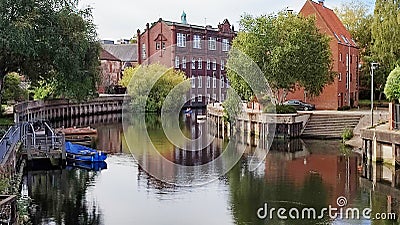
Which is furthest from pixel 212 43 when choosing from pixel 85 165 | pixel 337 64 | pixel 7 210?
pixel 7 210

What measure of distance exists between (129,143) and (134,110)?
1130 inches

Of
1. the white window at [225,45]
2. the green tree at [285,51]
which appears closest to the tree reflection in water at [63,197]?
the green tree at [285,51]

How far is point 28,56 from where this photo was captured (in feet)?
100

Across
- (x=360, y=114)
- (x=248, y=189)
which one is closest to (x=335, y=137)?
(x=360, y=114)

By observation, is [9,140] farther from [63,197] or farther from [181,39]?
[181,39]

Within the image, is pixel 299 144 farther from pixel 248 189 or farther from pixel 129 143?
pixel 248 189

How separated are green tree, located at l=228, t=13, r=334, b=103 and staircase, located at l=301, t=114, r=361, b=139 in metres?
2.22

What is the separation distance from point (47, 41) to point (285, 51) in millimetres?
18183

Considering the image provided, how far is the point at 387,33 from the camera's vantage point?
159 ft

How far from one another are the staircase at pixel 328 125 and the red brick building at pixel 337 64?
9.27 meters

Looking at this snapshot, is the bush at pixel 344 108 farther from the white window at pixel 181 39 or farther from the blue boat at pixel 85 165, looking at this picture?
the blue boat at pixel 85 165

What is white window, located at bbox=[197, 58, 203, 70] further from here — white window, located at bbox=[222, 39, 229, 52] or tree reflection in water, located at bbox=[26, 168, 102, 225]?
tree reflection in water, located at bbox=[26, 168, 102, 225]

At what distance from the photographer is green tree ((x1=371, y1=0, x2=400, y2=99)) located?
4831cm

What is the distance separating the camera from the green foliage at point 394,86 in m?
29.8
